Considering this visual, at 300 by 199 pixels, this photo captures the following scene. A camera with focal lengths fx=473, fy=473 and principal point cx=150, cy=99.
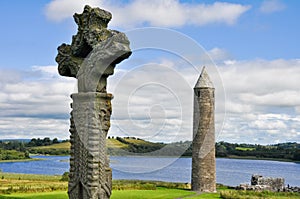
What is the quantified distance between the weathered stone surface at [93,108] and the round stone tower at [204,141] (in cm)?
2288

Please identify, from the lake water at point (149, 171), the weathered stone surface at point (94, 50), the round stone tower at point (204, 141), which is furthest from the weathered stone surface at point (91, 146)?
the round stone tower at point (204, 141)

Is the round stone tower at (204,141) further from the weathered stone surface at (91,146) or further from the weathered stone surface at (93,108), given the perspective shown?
the weathered stone surface at (91,146)

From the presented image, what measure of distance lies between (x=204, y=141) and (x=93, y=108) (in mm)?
23474

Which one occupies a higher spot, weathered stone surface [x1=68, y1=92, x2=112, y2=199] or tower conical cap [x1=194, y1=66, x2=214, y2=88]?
tower conical cap [x1=194, y1=66, x2=214, y2=88]

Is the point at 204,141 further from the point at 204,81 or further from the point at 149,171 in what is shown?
the point at 149,171

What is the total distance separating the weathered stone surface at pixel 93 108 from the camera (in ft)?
29.7

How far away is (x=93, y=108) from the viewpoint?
9125mm

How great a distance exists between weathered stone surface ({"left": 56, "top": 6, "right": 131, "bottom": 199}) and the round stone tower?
22.9 metres

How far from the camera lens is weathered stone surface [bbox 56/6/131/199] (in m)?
9.05

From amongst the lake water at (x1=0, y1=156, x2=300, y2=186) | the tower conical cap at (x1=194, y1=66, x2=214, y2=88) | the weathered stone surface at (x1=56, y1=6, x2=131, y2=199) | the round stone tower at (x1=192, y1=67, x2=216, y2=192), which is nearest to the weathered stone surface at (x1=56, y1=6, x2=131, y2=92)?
the weathered stone surface at (x1=56, y1=6, x2=131, y2=199)

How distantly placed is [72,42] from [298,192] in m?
25.5

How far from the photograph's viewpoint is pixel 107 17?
9609 mm

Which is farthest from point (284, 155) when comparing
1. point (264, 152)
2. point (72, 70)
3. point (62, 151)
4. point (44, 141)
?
point (72, 70)

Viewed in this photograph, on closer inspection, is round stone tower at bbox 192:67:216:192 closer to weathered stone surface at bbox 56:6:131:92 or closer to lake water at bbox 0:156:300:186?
lake water at bbox 0:156:300:186
